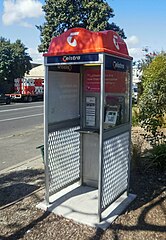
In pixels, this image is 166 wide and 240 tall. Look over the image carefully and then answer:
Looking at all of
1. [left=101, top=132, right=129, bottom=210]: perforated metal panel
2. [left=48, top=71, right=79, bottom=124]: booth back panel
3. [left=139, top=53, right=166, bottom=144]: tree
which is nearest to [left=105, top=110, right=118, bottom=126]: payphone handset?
[left=101, top=132, right=129, bottom=210]: perforated metal panel

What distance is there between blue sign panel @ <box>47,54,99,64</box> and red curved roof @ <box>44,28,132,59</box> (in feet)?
0.15

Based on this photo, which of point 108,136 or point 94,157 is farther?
point 94,157

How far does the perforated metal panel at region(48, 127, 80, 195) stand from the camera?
12.7 feet

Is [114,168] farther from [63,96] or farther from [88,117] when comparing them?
[63,96]

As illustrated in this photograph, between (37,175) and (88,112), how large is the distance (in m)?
1.71

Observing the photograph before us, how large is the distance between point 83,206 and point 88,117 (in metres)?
1.30

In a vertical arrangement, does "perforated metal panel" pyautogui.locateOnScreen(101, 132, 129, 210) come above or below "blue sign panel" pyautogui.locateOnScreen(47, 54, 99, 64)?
below

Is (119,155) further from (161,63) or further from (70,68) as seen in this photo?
(161,63)

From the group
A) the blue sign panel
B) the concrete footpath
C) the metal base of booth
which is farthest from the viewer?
the concrete footpath

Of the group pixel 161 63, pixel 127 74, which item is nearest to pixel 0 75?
pixel 161 63

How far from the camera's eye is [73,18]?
26.6 metres

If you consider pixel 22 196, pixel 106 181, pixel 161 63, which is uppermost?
pixel 161 63

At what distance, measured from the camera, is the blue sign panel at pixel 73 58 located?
3150 millimetres

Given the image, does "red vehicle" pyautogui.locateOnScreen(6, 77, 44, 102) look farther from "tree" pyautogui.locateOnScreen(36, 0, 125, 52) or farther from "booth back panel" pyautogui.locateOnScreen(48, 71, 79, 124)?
"booth back panel" pyautogui.locateOnScreen(48, 71, 79, 124)
